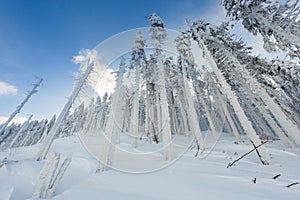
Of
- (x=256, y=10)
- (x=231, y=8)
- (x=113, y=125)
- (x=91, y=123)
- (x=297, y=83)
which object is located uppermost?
(x=91, y=123)

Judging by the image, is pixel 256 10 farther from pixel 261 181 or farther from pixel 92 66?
pixel 92 66

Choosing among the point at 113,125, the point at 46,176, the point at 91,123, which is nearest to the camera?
the point at 46,176

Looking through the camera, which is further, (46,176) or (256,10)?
(256,10)

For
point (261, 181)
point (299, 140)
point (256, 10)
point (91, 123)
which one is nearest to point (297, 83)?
point (299, 140)

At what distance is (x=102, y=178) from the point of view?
6.50 m

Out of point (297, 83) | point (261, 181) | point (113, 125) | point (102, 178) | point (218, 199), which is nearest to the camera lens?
point (218, 199)

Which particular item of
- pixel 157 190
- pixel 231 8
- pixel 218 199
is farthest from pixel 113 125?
pixel 231 8

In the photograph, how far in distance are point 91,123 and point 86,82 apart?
33814 mm

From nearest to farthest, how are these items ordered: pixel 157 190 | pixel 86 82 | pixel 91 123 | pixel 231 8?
pixel 157 190, pixel 231 8, pixel 86 82, pixel 91 123

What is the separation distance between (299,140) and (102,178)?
1086 centimetres

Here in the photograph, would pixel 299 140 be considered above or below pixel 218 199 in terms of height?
above

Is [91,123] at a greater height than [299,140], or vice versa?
[91,123]

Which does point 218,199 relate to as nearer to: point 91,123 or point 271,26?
point 271,26

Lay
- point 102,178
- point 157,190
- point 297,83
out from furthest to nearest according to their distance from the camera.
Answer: point 297,83 → point 102,178 → point 157,190
